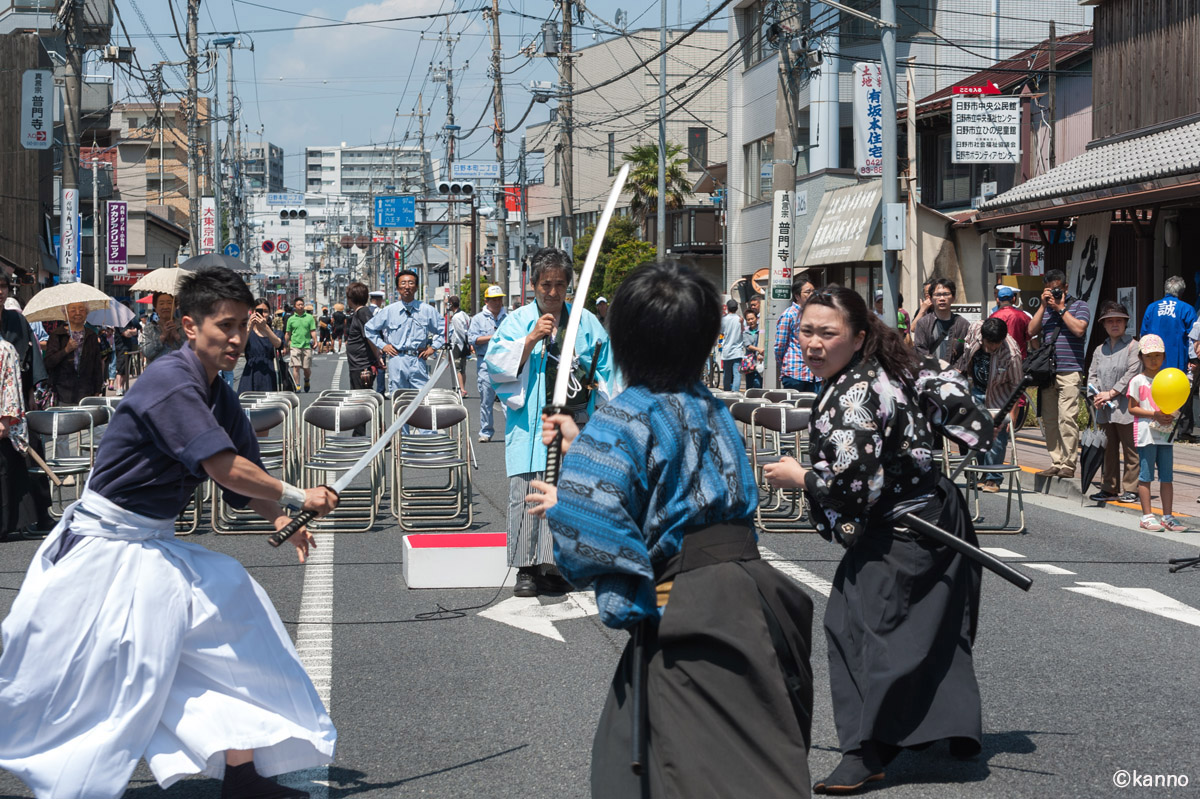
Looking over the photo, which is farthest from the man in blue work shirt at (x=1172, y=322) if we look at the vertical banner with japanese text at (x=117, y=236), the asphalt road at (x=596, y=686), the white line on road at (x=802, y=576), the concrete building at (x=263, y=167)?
the concrete building at (x=263, y=167)

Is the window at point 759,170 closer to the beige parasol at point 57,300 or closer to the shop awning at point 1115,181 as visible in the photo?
the shop awning at point 1115,181

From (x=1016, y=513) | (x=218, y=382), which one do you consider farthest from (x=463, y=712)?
(x=1016, y=513)

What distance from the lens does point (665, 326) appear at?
297 cm

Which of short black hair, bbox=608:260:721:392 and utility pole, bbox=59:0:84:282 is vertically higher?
utility pole, bbox=59:0:84:282

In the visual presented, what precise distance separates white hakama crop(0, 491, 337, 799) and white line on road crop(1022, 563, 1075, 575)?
598 centimetres

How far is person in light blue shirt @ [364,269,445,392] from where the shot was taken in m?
13.4

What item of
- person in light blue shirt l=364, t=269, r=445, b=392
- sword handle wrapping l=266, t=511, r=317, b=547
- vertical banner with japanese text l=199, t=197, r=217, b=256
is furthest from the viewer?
vertical banner with japanese text l=199, t=197, r=217, b=256

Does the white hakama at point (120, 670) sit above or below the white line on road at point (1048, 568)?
above

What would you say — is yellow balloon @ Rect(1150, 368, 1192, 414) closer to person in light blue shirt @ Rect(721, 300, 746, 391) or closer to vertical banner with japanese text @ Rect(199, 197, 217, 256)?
person in light blue shirt @ Rect(721, 300, 746, 391)

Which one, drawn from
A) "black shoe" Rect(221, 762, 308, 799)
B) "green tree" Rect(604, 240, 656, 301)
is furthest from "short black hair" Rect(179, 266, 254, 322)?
"green tree" Rect(604, 240, 656, 301)

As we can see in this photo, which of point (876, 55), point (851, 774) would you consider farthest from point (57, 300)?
point (876, 55)

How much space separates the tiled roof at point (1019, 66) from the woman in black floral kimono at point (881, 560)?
23323 mm

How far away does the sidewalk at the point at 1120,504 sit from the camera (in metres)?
11.0

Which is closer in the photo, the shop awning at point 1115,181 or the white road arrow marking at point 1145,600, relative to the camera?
the white road arrow marking at point 1145,600
